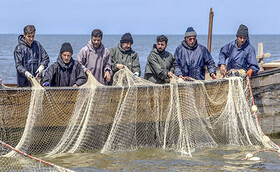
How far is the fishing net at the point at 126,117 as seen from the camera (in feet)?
27.5

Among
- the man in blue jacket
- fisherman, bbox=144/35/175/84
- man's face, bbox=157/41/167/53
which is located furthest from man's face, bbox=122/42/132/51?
the man in blue jacket

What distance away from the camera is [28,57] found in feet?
29.8

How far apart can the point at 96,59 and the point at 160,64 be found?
Result: 125 centimetres

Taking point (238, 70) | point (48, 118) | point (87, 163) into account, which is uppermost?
point (238, 70)

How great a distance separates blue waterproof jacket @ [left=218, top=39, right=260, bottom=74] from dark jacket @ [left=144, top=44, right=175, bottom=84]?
1117mm

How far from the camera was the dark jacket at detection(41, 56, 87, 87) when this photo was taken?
8.84 m

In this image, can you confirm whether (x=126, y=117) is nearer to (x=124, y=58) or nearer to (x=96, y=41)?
(x=124, y=58)

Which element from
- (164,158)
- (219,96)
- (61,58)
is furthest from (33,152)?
(219,96)

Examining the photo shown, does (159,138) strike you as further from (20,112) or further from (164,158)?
(20,112)

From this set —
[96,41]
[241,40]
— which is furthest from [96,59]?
[241,40]

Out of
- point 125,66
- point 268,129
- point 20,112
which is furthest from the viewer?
point 268,129

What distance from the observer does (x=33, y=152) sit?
8.66 m

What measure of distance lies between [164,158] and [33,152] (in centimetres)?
233

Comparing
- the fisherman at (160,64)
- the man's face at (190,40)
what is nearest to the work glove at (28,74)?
the fisherman at (160,64)
